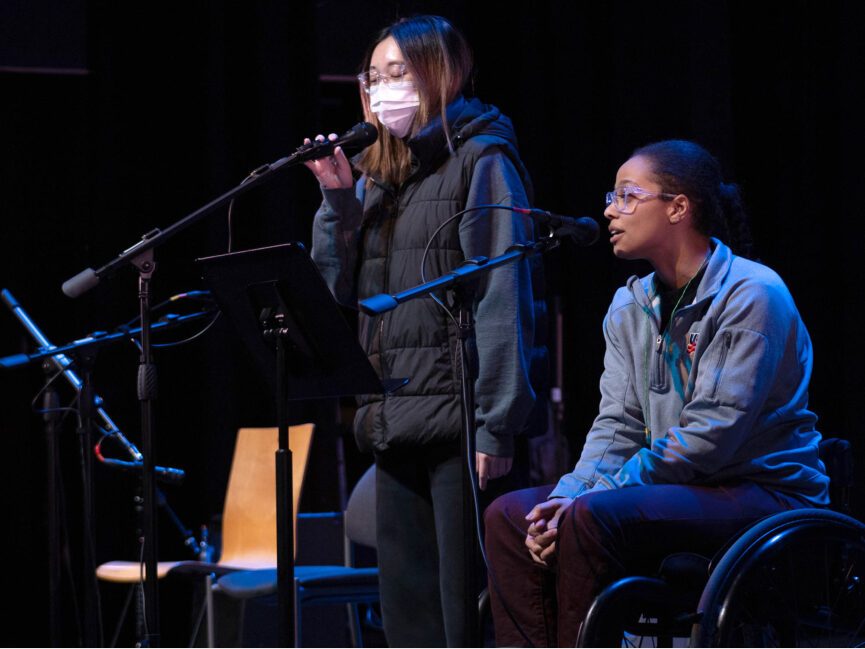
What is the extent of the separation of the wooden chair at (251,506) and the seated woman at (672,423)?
1.57m

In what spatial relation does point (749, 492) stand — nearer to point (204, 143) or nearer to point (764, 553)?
point (764, 553)

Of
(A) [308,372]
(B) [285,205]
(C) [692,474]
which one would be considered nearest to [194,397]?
(B) [285,205]

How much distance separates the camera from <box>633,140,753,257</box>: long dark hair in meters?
2.41

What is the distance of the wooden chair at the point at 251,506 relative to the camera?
12.5ft

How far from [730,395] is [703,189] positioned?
521 mm

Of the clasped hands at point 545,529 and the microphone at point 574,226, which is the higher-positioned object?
the microphone at point 574,226

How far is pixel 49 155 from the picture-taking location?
16.3 ft

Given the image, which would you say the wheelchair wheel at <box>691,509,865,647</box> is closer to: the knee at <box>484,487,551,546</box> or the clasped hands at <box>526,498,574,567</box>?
the clasped hands at <box>526,498,574,567</box>

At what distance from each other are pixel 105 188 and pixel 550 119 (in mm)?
1807

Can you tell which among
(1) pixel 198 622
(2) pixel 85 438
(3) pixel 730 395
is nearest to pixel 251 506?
(1) pixel 198 622

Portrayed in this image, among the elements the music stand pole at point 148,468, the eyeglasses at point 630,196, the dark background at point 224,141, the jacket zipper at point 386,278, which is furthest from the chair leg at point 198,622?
the eyeglasses at point 630,196

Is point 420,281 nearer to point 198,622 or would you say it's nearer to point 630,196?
point 630,196

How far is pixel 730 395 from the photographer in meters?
2.14

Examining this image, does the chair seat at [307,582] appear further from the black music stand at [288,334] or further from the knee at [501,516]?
the black music stand at [288,334]
